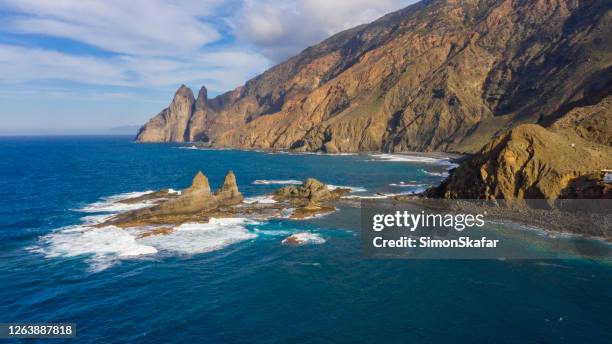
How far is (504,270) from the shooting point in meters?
38.6

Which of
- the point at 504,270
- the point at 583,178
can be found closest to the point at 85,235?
the point at 504,270

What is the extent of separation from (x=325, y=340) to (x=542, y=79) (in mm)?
174353

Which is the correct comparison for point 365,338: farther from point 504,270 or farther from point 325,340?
point 504,270

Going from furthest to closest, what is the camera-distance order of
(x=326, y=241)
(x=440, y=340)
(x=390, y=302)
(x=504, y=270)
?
1. (x=326, y=241)
2. (x=504, y=270)
3. (x=390, y=302)
4. (x=440, y=340)

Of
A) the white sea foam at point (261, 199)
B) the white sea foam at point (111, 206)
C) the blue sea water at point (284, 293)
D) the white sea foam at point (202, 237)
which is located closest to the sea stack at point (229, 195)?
the white sea foam at point (261, 199)

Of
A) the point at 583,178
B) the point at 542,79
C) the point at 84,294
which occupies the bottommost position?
the point at 84,294

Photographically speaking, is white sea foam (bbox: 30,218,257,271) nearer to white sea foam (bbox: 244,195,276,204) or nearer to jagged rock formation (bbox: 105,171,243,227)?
jagged rock formation (bbox: 105,171,243,227)

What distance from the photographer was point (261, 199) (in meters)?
77.0

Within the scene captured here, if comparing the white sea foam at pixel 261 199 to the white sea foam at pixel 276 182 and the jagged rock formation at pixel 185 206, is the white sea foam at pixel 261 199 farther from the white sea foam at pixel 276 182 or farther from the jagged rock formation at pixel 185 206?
the white sea foam at pixel 276 182

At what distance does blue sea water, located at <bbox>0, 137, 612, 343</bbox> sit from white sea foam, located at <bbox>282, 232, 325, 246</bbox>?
125 cm

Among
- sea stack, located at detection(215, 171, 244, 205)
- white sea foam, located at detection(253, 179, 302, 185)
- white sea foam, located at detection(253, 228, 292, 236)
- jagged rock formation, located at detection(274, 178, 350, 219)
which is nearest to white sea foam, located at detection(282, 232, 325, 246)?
white sea foam, located at detection(253, 228, 292, 236)

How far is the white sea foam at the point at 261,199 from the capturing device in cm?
7394

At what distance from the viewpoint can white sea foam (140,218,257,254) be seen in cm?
4691

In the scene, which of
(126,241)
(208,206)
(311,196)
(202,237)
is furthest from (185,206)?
(311,196)
